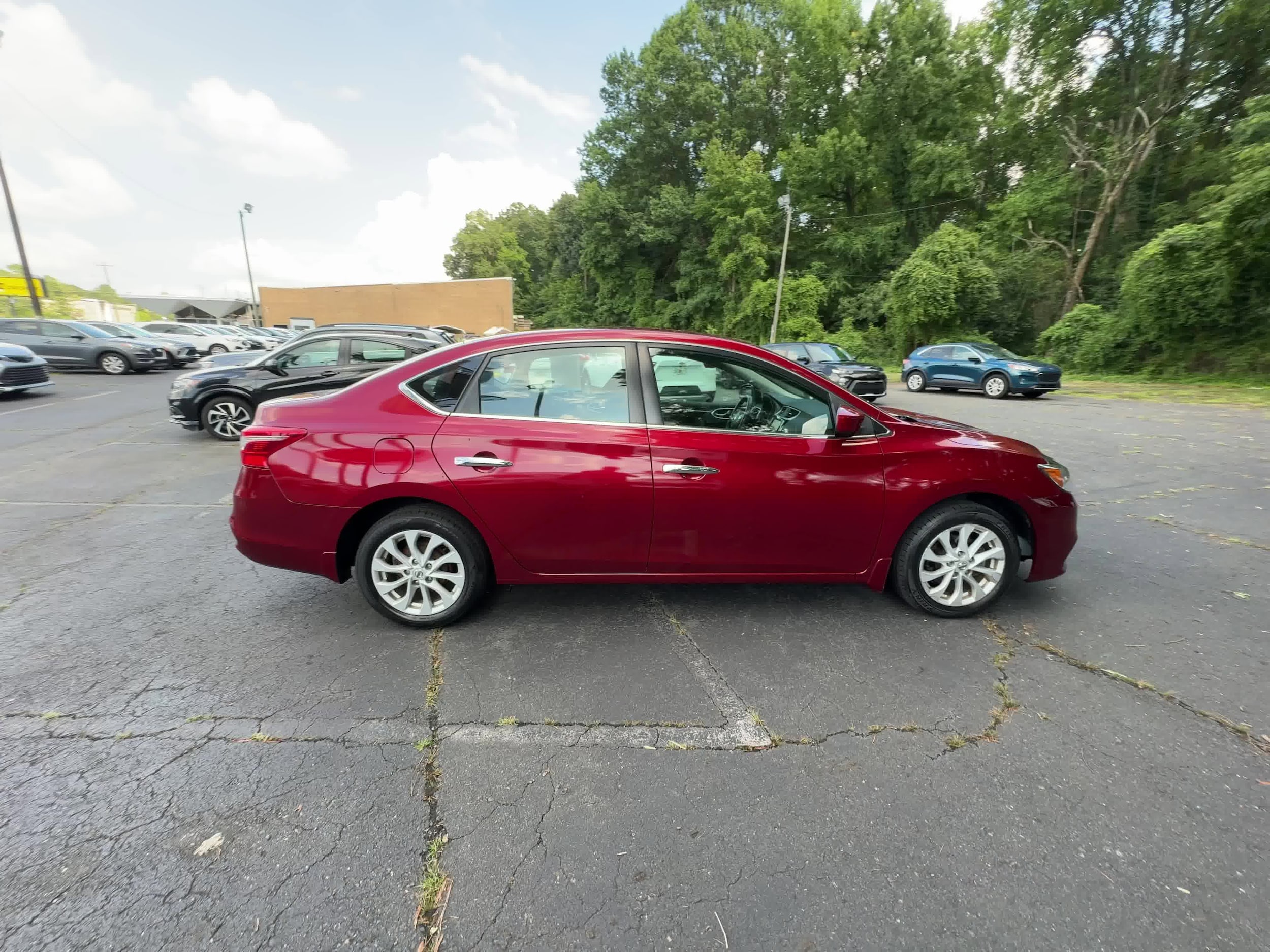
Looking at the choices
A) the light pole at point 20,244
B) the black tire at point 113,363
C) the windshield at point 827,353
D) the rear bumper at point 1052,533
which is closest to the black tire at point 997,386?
the windshield at point 827,353

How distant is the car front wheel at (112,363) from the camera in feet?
57.7

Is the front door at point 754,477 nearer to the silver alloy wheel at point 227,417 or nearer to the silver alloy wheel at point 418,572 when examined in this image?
the silver alloy wheel at point 418,572

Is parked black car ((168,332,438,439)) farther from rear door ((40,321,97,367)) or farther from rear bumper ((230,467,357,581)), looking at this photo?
rear door ((40,321,97,367))

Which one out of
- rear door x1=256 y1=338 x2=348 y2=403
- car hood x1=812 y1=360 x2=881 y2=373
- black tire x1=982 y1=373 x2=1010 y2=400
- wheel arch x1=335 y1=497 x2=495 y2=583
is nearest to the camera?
wheel arch x1=335 y1=497 x2=495 y2=583

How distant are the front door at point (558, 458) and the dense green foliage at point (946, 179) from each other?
73.1ft

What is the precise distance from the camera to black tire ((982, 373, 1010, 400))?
50.0 ft

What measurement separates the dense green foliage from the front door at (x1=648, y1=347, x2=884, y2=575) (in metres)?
21.4

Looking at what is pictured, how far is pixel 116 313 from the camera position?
51.4 meters

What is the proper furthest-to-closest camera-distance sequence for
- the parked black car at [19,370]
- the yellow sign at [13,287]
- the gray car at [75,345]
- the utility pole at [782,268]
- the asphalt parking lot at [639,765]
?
1. the yellow sign at [13,287]
2. the utility pole at [782,268]
3. the gray car at [75,345]
4. the parked black car at [19,370]
5. the asphalt parking lot at [639,765]

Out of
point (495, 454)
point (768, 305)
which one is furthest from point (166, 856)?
point (768, 305)

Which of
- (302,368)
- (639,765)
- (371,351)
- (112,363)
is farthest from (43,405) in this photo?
(639,765)

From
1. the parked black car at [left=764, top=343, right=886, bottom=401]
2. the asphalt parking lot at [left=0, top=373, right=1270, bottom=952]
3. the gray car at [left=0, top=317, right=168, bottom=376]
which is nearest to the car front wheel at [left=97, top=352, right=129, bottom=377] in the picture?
the gray car at [left=0, top=317, right=168, bottom=376]

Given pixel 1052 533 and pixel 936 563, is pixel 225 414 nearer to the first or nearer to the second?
pixel 936 563

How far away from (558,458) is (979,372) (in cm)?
1643
